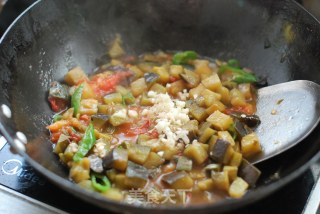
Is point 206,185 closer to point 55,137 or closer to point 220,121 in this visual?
point 220,121

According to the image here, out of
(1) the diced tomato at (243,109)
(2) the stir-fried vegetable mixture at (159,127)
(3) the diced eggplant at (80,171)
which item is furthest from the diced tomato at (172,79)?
(3) the diced eggplant at (80,171)

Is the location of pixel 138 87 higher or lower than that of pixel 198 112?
higher

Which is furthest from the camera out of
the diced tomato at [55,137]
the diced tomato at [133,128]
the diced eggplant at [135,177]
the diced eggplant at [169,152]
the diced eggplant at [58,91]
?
the diced eggplant at [58,91]

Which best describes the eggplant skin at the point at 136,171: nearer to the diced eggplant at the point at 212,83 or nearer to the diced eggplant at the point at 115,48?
the diced eggplant at the point at 212,83

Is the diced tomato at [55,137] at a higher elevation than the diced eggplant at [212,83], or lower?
lower

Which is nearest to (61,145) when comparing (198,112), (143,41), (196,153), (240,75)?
(196,153)

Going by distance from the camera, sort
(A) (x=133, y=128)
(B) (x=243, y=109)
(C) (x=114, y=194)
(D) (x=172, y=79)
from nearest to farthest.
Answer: (C) (x=114, y=194)
(A) (x=133, y=128)
(B) (x=243, y=109)
(D) (x=172, y=79)

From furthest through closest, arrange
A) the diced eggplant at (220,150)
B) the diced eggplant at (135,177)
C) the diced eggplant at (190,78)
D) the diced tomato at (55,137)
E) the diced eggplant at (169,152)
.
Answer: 1. the diced eggplant at (190,78)
2. the diced tomato at (55,137)
3. the diced eggplant at (169,152)
4. the diced eggplant at (220,150)
5. the diced eggplant at (135,177)
